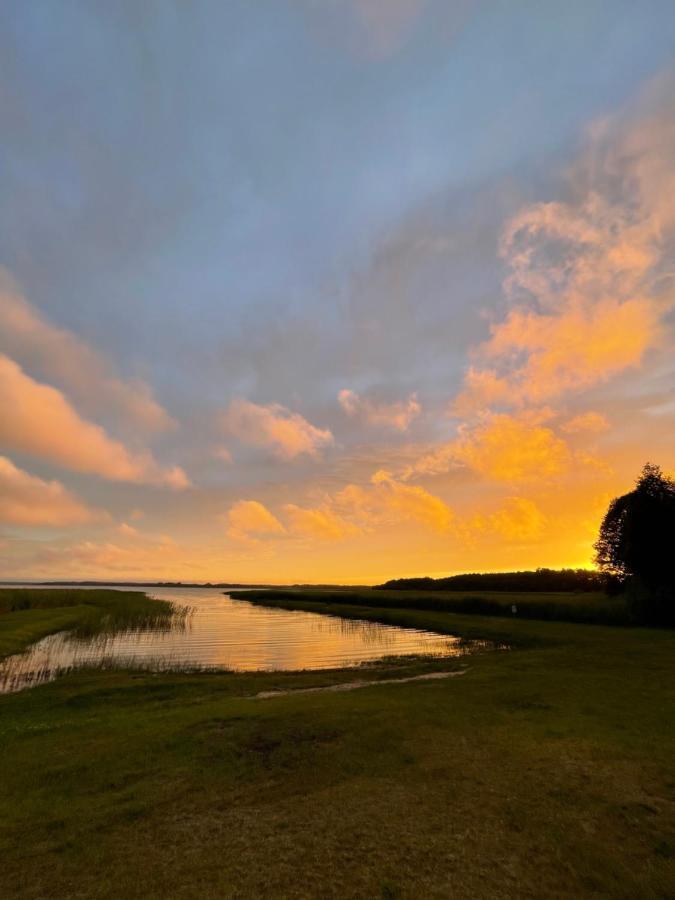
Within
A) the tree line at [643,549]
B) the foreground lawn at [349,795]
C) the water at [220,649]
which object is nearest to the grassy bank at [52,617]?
the water at [220,649]

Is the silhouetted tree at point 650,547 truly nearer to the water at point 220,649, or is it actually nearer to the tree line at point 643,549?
the tree line at point 643,549

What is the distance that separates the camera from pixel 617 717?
15367mm

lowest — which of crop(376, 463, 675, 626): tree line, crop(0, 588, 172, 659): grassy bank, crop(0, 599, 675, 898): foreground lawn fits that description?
crop(0, 599, 675, 898): foreground lawn

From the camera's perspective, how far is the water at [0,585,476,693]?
30.9m

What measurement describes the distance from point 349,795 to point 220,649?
32.2 m

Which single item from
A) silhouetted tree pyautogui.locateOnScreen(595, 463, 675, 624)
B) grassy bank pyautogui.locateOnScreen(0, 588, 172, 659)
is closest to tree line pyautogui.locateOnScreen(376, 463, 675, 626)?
silhouetted tree pyautogui.locateOnScreen(595, 463, 675, 624)

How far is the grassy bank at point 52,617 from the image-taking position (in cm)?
4100

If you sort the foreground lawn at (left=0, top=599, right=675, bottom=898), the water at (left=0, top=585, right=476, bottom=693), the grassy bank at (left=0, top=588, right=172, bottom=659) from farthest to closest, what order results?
the grassy bank at (left=0, top=588, right=172, bottom=659)
the water at (left=0, top=585, right=476, bottom=693)
the foreground lawn at (left=0, top=599, right=675, bottom=898)

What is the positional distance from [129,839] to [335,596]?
111m

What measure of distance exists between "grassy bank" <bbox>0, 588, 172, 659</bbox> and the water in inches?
63.4

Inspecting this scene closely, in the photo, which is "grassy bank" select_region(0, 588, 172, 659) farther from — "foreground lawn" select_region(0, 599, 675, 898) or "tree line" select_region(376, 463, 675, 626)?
"tree line" select_region(376, 463, 675, 626)

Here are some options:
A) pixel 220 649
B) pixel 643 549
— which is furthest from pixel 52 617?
pixel 643 549

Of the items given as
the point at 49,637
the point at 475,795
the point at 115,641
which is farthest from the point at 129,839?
the point at 49,637

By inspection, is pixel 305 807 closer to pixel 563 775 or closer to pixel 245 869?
pixel 245 869
